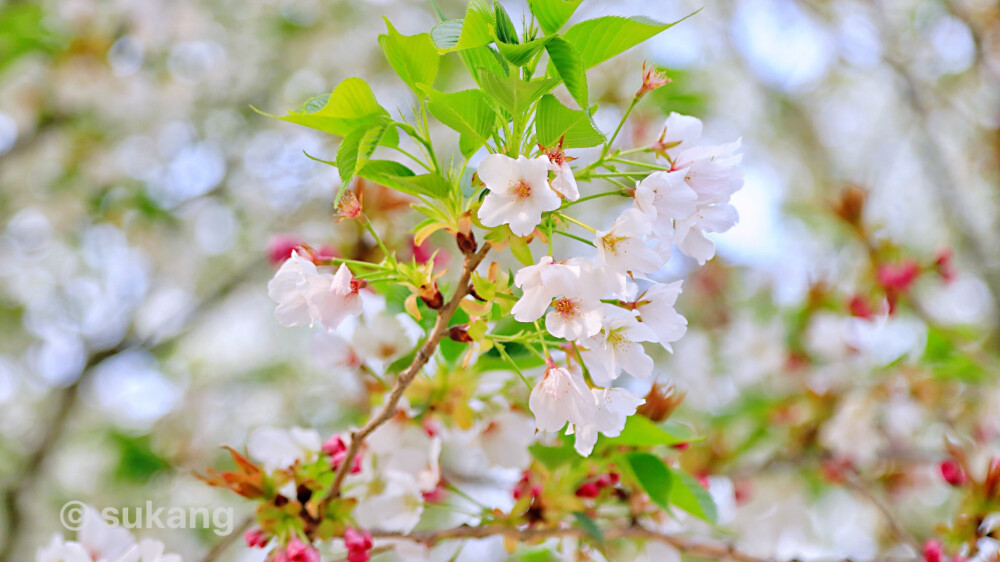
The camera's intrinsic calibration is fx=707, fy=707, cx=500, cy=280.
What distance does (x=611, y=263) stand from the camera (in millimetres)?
661

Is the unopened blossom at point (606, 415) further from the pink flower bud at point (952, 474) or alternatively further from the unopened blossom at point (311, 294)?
the pink flower bud at point (952, 474)

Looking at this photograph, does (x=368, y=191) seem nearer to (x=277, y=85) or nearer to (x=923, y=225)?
(x=277, y=85)

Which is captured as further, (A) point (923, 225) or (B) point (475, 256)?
(A) point (923, 225)

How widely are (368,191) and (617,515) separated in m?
0.83

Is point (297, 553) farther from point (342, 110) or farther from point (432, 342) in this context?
point (342, 110)

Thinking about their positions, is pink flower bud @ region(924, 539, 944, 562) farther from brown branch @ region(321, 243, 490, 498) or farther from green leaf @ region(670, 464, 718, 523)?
brown branch @ region(321, 243, 490, 498)

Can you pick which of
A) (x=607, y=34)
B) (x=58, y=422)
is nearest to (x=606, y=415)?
(x=607, y=34)

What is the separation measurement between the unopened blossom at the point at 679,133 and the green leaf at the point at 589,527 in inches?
18.1

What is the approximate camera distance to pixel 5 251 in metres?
3.27

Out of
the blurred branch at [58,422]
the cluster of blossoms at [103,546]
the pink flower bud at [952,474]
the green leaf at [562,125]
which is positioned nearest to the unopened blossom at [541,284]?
the green leaf at [562,125]

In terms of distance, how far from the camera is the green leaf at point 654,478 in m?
0.90

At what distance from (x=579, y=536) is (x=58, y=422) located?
91.7 inches

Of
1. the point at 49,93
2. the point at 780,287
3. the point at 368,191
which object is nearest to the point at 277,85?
the point at 49,93

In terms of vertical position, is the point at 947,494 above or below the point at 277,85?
below
